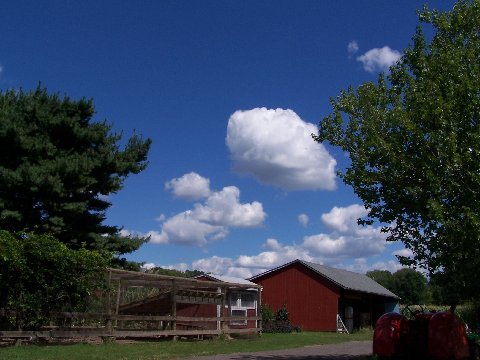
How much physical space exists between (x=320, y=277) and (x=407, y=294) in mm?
62711

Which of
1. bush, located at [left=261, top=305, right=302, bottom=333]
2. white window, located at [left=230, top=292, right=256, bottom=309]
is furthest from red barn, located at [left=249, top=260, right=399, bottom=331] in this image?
white window, located at [left=230, top=292, right=256, bottom=309]

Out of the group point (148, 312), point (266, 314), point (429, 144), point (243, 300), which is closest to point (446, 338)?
point (429, 144)

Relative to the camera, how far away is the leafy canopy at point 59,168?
79.5ft

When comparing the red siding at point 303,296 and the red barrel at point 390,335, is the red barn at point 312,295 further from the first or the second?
the red barrel at point 390,335

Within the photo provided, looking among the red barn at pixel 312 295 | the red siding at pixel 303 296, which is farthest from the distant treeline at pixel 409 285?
the red siding at pixel 303 296

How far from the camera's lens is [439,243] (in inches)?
576

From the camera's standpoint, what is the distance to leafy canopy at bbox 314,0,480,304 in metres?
13.9

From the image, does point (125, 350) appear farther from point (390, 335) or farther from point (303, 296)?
point (303, 296)

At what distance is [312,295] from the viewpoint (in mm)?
41188

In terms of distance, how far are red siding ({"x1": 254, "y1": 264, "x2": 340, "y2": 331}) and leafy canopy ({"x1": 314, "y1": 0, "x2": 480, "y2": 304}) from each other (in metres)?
25.2

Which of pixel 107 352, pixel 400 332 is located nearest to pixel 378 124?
pixel 400 332

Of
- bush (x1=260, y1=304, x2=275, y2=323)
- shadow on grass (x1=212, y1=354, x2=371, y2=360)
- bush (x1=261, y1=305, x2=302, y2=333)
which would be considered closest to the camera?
shadow on grass (x1=212, y1=354, x2=371, y2=360)

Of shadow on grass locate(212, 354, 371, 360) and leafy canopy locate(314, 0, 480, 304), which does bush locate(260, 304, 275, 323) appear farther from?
leafy canopy locate(314, 0, 480, 304)

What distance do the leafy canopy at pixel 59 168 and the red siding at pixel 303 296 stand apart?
17.0m
